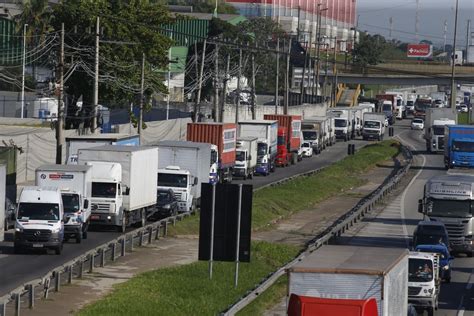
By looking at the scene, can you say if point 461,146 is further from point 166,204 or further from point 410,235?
point 166,204

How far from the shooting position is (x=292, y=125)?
97.5 meters

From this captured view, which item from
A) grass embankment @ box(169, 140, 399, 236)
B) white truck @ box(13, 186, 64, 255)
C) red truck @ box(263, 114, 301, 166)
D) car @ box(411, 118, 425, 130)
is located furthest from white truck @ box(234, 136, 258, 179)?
car @ box(411, 118, 425, 130)

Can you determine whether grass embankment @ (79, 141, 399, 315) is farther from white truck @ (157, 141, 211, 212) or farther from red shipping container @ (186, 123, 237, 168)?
red shipping container @ (186, 123, 237, 168)

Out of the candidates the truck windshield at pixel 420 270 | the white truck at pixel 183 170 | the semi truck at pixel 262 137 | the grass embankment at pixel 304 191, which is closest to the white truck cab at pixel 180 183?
the white truck at pixel 183 170

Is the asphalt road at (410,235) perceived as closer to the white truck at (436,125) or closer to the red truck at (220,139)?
the red truck at (220,139)

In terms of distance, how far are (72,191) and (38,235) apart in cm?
381

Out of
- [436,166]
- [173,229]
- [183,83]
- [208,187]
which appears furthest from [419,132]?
[208,187]

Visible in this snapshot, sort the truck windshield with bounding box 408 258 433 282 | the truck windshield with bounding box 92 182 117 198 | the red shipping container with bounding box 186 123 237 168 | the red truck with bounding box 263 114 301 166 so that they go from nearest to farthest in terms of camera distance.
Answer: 1. the truck windshield with bounding box 408 258 433 282
2. the truck windshield with bounding box 92 182 117 198
3. the red shipping container with bounding box 186 123 237 168
4. the red truck with bounding box 263 114 301 166

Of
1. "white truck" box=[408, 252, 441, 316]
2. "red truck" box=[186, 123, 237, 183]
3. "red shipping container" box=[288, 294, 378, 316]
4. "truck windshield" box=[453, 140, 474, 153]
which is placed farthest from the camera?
"truck windshield" box=[453, 140, 474, 153]

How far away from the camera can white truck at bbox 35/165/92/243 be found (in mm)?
44875

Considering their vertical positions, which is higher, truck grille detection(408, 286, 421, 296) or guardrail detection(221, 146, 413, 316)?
truck grille detection(408, 286, 421, 296)

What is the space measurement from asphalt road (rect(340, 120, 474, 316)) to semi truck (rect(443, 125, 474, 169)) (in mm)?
2194

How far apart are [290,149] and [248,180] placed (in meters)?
17.1

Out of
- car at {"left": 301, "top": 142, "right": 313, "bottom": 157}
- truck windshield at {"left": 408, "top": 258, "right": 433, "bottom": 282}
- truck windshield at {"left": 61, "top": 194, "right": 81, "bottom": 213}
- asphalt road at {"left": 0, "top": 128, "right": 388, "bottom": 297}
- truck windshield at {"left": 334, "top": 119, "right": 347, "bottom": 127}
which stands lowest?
car at {"left": 301, "top": 142, "right": 313, "bottom": 157}
